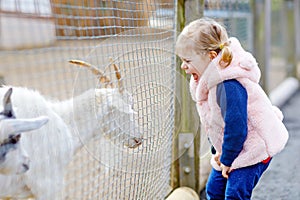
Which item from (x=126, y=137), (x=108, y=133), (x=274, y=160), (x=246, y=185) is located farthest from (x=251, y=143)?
(x=274, y=160)

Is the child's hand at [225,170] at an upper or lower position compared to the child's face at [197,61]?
lower

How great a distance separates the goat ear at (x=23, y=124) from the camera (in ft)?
5.16

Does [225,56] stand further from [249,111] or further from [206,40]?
[249,111]

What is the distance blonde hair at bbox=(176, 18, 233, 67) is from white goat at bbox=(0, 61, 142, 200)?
35cm

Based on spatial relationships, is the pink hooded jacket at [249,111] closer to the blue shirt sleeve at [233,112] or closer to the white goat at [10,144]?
the blue shirt sleeve at [233,112]

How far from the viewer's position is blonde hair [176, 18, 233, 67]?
209cm

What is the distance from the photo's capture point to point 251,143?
2.11 m

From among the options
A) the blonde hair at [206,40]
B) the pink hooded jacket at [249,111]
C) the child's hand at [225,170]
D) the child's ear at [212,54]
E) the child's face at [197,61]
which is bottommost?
the child's hand at [225,170]

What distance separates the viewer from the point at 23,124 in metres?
1.58

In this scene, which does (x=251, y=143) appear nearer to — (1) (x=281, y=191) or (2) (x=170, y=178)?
(2) (x=170, y=178)

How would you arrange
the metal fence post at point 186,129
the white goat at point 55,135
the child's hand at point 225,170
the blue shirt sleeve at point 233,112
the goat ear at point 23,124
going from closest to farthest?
1. the goat ear at point 23,124
2. the blue shirt sleeve at point 233,112
3. the child's hand at point 225,170
4. the white goat at point 55,135
5. the metal fence post at point 186,129

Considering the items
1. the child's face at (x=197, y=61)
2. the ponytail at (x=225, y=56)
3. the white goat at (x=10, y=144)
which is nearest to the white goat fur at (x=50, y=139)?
the child's face at (x=197, y=61)

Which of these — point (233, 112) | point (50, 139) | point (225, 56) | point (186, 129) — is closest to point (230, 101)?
point (233, 112)

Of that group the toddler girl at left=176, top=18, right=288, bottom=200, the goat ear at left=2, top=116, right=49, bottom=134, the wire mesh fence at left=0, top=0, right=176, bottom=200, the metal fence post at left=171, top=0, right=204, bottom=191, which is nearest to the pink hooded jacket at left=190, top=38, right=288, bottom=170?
the toddler girl at left=176, top=18, right=288, bottom=200
